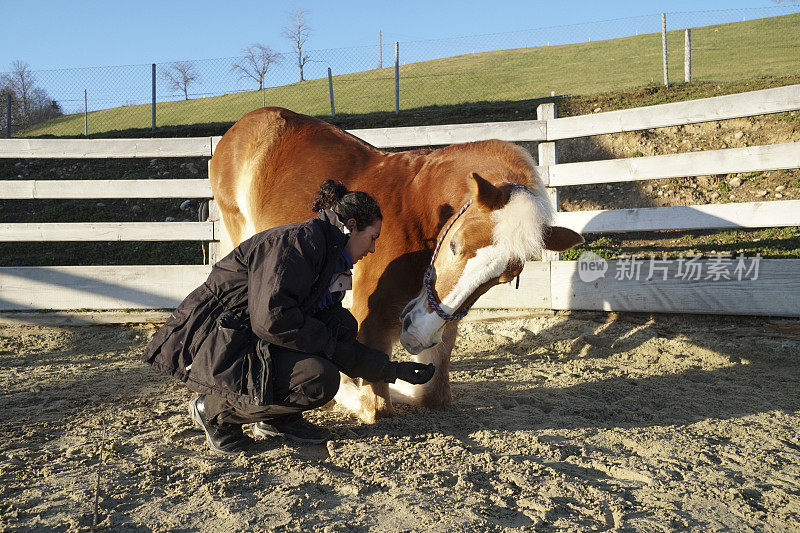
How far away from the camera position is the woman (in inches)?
95.3

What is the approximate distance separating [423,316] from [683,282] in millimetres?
2816

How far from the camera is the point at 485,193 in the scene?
2.67 metres

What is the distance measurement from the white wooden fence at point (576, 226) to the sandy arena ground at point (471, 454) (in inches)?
17.7

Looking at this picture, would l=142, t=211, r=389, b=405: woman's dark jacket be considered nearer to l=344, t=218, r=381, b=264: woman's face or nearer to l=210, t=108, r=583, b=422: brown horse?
l=344, t=218, r=381, b=264: woman's face

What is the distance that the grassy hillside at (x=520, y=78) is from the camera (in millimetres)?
18688

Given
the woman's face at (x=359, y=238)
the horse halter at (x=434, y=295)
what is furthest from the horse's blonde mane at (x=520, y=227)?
the woman's face at (x=359, y=238)

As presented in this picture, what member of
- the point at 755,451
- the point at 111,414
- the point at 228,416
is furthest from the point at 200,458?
the point at 755,451

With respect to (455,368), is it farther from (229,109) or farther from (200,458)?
(229,109)

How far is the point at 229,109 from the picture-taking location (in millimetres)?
20562

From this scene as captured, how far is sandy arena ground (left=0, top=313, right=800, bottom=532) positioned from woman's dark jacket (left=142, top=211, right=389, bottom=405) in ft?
1.19

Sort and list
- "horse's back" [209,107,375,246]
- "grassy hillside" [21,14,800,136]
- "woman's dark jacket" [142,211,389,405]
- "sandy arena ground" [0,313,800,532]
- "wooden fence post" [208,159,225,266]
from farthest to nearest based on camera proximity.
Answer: "grassy hillside" [21,14,800,136]
"wooden fence post" [208,159,225,266]
"horse's back" [209,107,375,246]
"woman's dark jacket" [142,211,389,405]
"sandy arena ground" [0,313,800,532]

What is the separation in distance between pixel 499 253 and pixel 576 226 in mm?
2706

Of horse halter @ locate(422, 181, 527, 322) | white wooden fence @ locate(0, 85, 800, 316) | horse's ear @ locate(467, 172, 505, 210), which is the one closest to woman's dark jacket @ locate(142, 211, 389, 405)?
horse halter @ locate(422, 181, 527, 322)

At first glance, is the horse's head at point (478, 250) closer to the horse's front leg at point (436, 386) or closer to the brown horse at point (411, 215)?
the brown horse at point (411, 215)
